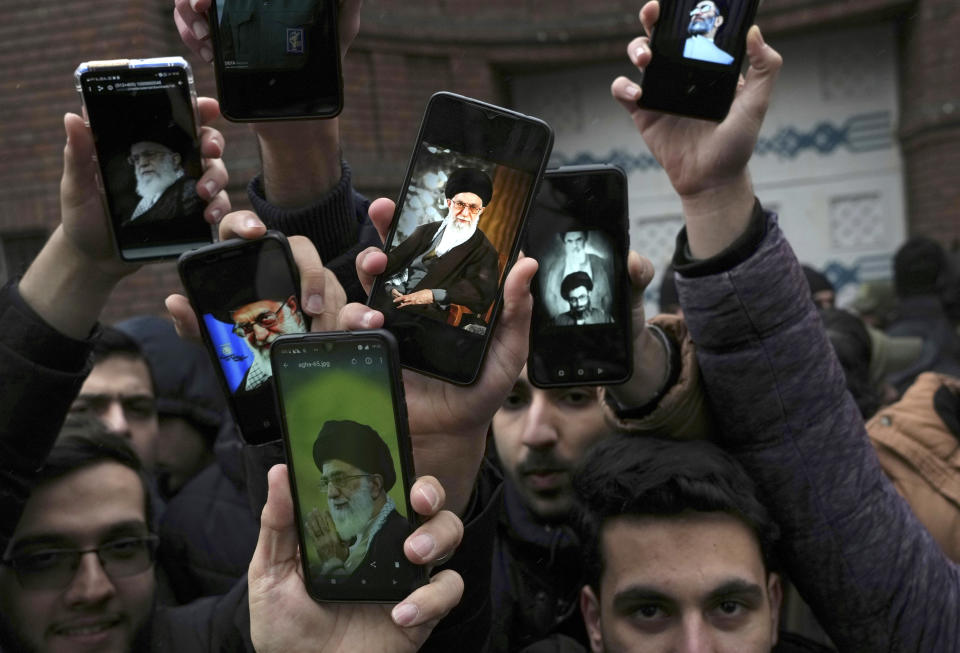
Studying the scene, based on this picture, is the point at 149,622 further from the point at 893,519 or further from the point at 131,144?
the point at 893,519

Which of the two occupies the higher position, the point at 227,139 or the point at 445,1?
the point at 445,1

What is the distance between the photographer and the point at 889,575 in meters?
1.61

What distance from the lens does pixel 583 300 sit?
61.3 inches

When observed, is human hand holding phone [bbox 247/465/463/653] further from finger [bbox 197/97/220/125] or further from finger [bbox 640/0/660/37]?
finger [bbox 640/0/660/37]

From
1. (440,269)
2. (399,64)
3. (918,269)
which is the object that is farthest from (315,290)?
(399,64)

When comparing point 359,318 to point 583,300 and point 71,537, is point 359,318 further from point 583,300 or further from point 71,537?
point 71,537

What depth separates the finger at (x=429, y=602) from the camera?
115 cm

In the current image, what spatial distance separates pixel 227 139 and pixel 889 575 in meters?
5.00

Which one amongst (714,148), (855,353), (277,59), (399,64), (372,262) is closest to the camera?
(372,262)

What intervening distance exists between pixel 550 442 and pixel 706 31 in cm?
91

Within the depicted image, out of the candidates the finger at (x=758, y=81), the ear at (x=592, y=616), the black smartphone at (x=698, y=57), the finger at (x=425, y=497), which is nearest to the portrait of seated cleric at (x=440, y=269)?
the finger at (x=425, y=497)

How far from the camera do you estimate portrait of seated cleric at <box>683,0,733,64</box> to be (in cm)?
157

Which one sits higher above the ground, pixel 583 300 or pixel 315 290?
pixel 315 290

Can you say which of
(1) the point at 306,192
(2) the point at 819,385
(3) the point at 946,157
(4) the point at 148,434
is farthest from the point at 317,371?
(3) the point at 946,157
